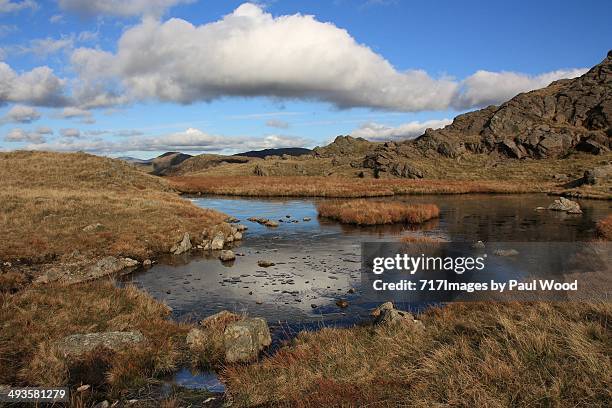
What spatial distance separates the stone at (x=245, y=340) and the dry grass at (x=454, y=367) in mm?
975

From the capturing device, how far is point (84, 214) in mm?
30156

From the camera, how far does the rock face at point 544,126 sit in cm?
11438

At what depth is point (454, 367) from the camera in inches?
301

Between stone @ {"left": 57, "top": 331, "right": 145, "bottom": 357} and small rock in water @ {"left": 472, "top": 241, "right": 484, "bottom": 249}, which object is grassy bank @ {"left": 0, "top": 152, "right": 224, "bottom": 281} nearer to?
stone @ {"left": 57, "top": 331, "right": 145, "bottom": 357}

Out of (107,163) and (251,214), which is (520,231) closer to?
(251,214)

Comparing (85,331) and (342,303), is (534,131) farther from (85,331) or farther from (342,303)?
(85,331)

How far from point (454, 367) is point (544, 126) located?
458 feet

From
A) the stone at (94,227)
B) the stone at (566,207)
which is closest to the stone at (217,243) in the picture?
the stone at (94,227)

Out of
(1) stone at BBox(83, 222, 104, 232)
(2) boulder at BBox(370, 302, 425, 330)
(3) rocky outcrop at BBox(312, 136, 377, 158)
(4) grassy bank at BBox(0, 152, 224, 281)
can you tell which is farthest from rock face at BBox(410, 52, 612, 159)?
(2) boulder at BBox(370, 302, 425, 330)

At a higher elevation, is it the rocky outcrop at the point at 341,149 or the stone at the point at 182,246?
the rocky outcrop at the point at 341,149

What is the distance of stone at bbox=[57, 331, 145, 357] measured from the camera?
32.8 ft

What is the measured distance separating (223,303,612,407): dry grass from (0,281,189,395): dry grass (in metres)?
2.25

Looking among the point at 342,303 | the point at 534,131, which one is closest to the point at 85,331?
the point at 342,303

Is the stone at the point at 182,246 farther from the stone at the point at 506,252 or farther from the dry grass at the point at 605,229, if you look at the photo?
the dry grass at the point at 605,229
